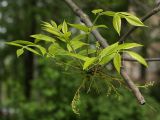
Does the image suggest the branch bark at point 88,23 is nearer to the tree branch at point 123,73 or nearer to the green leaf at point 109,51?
the tree branch at point 123,73

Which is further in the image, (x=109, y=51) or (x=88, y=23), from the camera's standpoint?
(x=88, y=23)

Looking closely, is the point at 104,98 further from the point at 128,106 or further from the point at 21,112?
the point at 21,112

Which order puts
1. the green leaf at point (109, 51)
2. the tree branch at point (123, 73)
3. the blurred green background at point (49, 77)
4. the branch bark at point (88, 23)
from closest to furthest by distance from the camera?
the tree branch at point (123, 73), the green leaf at point (109, 51), the branch bark at point (88, 23), the blurred green background at point (49, 77)

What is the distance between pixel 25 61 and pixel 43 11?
1.37 m

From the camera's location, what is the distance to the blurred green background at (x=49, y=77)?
18.7ft

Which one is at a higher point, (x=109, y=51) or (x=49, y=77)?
(x=109, y=51)

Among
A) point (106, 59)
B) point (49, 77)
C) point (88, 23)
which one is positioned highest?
point (88, 23)

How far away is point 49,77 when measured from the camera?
5.85 m

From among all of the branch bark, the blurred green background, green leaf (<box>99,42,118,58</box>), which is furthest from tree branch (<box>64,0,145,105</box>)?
the blurred green background

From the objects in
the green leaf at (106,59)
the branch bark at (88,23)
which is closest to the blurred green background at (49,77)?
the branch bark at (88,23)

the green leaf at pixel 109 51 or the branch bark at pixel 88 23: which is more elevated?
the branch bark at pixel 88 23

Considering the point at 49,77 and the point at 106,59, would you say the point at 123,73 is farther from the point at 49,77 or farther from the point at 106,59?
the point at 49,77

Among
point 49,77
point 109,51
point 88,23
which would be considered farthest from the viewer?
point 49,77

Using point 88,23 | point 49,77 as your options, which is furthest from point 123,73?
point 49,77
